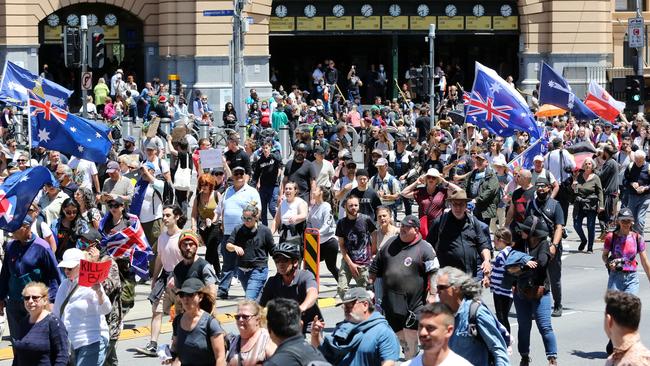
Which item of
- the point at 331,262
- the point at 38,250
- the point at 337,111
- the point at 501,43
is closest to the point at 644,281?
the point at 331,262

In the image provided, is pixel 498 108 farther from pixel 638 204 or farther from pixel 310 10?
pixel 310 10

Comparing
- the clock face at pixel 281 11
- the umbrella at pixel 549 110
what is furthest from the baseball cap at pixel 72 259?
the clock face at pixel 281 11

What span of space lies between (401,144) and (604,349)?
10.8 m

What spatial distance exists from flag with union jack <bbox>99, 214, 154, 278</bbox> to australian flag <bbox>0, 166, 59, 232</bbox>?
1154 mm

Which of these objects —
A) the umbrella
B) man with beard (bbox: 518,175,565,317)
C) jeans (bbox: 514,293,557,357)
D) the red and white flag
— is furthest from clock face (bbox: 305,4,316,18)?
jeans (bbox: 514,293,557,357)

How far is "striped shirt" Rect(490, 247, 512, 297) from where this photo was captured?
13.6 m

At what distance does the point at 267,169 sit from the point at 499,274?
8586mm

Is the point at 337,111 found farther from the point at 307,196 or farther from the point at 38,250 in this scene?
the point at 38,250

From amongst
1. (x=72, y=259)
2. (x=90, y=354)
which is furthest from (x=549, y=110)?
(x=90, y=354)

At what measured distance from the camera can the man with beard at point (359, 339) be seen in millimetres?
9578

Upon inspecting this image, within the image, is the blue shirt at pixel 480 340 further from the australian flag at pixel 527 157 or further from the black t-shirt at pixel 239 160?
the australian flag at pixel 527 157

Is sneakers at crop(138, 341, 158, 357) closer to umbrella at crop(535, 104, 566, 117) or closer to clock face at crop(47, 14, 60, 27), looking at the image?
umbrella at crop(535, 104, 566, 117)

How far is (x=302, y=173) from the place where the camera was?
20203 mm

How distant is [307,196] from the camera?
20.2 meters
